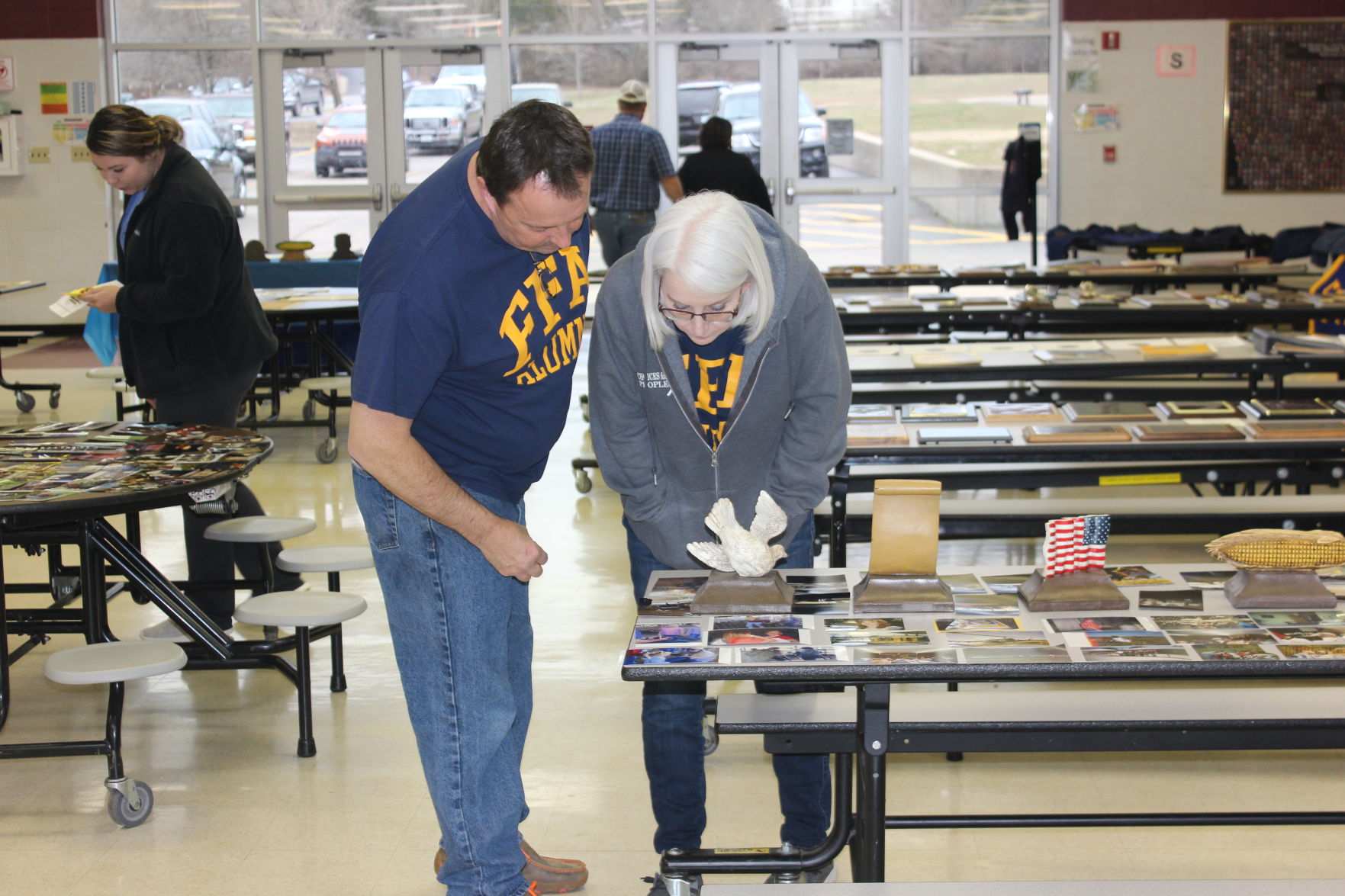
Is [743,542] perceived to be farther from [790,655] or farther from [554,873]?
[554,873]

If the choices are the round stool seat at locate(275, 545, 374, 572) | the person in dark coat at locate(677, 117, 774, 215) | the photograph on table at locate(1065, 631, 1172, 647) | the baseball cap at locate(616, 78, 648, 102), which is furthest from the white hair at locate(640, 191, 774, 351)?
the baseball cap at locate(616, 78, 648, 102)

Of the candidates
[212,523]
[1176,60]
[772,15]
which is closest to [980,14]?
[1176,60]

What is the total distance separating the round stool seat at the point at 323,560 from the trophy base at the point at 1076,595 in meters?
2.15

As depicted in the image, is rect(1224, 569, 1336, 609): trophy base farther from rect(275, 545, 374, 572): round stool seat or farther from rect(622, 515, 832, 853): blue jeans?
rect(275, 545, 374, 572): round stool seat

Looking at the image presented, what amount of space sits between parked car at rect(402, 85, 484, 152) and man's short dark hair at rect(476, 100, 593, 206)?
32.7 feet

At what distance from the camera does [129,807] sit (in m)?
2.90

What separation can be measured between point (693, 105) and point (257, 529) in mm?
8395

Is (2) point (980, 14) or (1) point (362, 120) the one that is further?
(1) point (362, 120)

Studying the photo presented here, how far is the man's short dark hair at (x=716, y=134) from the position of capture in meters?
7.50

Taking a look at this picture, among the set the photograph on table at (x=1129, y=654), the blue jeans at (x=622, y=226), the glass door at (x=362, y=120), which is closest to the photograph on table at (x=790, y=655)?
the photograph on table at (x=1129, y=654)

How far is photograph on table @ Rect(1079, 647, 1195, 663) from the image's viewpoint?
6.08ft

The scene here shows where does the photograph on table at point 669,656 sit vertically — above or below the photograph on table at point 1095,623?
below

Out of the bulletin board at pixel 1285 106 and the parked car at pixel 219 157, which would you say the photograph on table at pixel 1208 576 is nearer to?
the bulletin board at pixel 1285 106

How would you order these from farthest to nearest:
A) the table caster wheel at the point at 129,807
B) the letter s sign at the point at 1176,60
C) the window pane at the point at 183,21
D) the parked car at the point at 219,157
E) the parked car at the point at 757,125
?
the parked car at the point at 219,157
the parked car at the point at 757,125
the window pane at the point at 183,21
the letter s sign at the point at 1176,60
the table caster wheel at the point at 129,807
